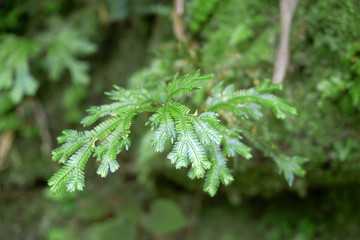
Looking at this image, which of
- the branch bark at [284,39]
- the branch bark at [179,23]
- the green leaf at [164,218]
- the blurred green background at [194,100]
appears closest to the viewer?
the branch bark at [284,39]

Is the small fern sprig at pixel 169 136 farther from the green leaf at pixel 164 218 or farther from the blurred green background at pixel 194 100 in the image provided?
the green leaf at pixel 164 218

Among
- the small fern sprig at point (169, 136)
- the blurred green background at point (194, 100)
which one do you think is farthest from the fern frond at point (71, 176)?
the blurred green background at point (194, 100)

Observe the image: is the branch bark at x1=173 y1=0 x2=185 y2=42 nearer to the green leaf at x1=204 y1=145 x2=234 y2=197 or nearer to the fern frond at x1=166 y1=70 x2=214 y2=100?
the fern frond at x1=166 y1=70 x2=214 y2=100

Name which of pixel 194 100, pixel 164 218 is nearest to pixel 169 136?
pixel 194 100

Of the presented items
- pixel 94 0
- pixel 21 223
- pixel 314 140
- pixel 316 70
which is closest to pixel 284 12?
pixel 316 70

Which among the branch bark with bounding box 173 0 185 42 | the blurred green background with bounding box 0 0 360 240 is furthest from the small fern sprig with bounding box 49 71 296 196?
the branch bark with bounding box 173 0 185 42

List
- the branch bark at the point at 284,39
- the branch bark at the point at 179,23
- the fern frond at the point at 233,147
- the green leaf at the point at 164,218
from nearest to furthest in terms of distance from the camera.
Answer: the fern frond at the point at 233,147 → the branch bark at the point at 284,39 → the branch bark at the point at 179,23 → the green leaf at the point at 164,218
